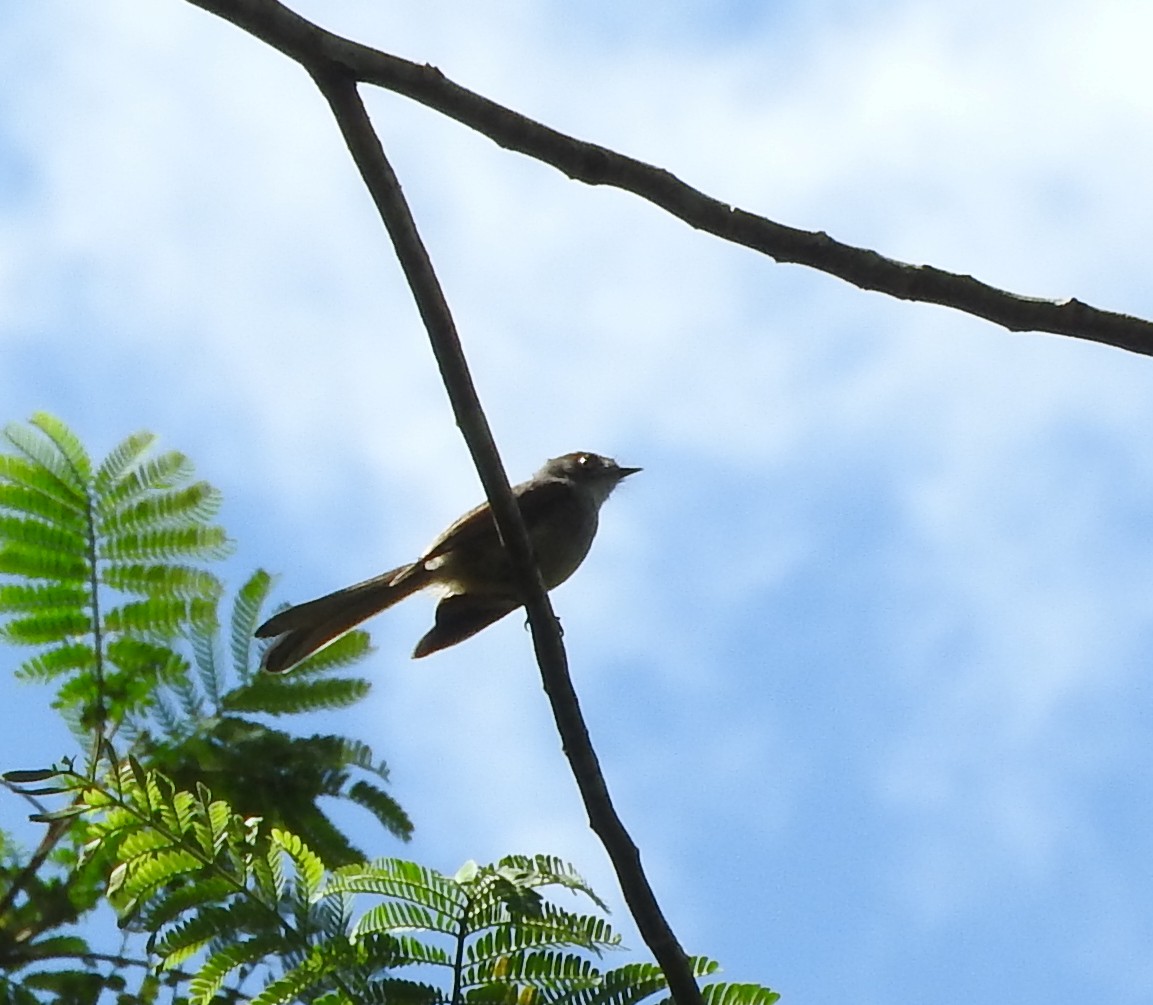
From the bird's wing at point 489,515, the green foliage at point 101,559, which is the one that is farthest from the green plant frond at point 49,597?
the bird's wing at point 489,515

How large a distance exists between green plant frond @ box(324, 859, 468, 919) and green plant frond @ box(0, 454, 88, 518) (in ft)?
5.83

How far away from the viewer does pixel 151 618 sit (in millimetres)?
4824

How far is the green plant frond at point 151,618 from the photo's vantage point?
4812mm

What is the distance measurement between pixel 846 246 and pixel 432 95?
38.5 inches

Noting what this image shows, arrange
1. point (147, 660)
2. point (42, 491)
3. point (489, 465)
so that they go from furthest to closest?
point (42, 491) → point (147, 660) → point (489, 465)

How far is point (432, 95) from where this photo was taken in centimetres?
365

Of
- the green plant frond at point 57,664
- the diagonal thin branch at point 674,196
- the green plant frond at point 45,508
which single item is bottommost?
the green plant frond at point 57,664

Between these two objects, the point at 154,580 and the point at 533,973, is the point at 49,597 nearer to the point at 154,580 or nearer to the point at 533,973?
the point at 154,580

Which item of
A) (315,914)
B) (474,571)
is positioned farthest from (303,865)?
(474,571)

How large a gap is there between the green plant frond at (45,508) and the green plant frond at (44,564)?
3.8 inches

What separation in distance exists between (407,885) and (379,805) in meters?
1.05

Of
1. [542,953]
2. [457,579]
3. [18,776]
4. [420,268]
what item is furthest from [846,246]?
[457,579]

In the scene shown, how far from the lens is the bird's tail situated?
507 centimetres

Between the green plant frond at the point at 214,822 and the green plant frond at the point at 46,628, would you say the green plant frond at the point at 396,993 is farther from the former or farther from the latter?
the green plant frond at the point at 46,628
